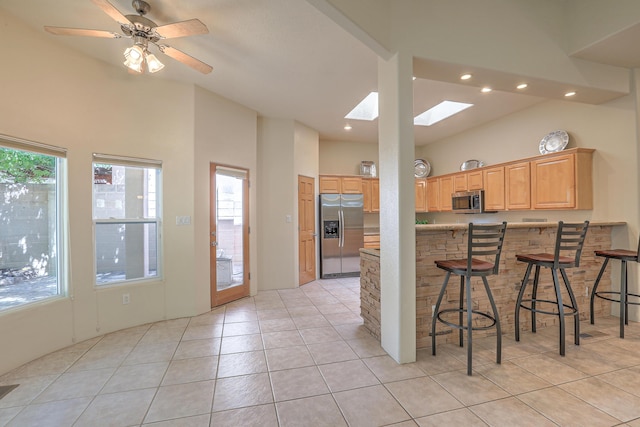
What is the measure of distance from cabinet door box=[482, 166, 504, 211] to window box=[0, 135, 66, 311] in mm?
5987

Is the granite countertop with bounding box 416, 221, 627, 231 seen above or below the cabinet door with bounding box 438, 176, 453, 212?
below

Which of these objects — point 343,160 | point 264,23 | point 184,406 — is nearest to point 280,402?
point 184,406

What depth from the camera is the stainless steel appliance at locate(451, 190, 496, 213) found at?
523 centimetres

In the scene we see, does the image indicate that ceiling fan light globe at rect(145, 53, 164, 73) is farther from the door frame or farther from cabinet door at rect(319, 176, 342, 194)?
cabinet door at rect(319, 176, 342, 194)

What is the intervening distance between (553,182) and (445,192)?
231cm

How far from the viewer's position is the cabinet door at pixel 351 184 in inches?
246

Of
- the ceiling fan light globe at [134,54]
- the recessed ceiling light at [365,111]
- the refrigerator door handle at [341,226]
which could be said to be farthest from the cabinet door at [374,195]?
the ceiling fan light globe at [134,54]

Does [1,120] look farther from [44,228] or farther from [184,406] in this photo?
[184,406]

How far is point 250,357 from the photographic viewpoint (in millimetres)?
2643

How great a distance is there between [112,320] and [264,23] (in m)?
3.54

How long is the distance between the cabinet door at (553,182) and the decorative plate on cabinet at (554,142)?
353 mm

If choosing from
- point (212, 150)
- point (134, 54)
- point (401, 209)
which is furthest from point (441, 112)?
point (134, 54)

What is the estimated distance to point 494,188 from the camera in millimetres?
5012

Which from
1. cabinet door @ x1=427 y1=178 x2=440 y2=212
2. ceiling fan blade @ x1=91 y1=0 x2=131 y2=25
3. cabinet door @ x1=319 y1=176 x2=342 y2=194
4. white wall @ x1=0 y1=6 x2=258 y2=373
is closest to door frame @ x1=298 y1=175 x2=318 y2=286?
cabinet door @ x1=319 y1=176 x2=342 y2=194
